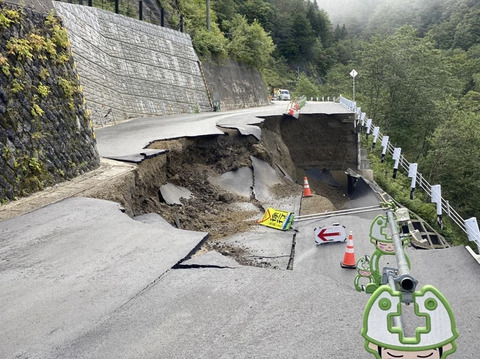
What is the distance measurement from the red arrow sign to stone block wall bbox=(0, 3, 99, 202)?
193 inches

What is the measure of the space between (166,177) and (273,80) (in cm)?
6017

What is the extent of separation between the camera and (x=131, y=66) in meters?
20.7

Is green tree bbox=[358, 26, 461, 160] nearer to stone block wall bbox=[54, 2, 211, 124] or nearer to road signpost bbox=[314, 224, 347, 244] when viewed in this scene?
stone block wall bbox=[54, 2, 211, 124]

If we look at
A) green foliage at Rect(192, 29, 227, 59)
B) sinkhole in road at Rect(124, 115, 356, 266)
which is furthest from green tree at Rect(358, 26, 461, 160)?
sinkhole in road at Rect(124, 115, 356, 266)

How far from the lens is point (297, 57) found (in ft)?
276

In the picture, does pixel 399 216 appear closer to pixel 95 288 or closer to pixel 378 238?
Result: pixel 378 238

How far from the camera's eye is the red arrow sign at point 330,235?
7198 millimetres

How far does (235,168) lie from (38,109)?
5976 mm

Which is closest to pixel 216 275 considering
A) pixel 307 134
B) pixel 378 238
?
pixel 378 238

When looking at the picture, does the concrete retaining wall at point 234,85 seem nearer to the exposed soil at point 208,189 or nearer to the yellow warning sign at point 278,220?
the exposed soil at point 208,189

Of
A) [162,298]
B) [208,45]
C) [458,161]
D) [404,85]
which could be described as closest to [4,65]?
[162,298]

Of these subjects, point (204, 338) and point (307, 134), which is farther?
point (307, 134)

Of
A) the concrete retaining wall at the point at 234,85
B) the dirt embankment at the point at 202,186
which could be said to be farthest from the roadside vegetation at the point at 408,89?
the dirt embankment at the point at 202,186

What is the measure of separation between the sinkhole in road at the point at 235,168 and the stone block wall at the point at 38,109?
1491 mm
